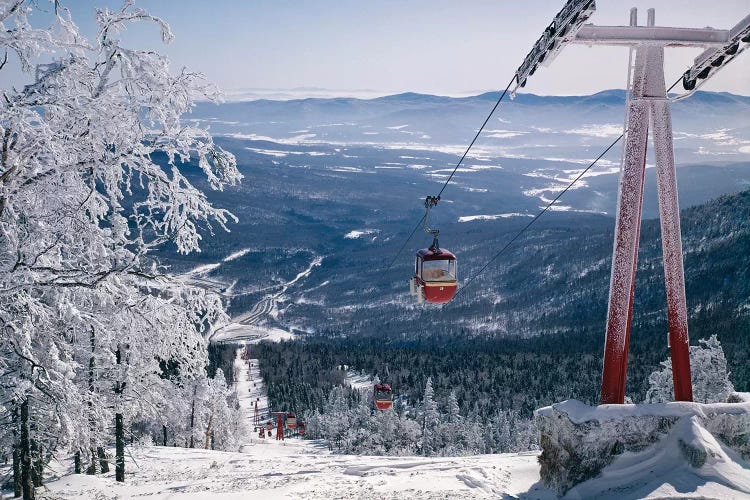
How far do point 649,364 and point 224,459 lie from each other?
10405 cm

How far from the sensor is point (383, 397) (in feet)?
129

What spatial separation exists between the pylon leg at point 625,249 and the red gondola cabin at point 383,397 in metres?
27.1

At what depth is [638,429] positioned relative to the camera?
38.5 ft

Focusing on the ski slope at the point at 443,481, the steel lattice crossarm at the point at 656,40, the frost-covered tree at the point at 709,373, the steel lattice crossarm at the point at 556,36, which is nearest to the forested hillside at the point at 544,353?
the frost-covered tree at the point at 709,373

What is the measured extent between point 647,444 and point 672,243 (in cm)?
456

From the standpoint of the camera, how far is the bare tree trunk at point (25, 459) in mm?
12323

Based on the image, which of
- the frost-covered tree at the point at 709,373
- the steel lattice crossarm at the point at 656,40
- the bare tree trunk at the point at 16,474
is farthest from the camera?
the frost-covered tree at the point at 709,373

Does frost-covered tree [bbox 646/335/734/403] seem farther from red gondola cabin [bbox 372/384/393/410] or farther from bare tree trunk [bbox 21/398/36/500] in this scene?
bare tree trunk [bbox 21/398/36/500]

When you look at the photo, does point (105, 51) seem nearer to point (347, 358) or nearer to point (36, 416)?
point (36, 416)

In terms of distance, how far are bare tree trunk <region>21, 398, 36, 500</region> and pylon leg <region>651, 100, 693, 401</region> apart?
1406 cm

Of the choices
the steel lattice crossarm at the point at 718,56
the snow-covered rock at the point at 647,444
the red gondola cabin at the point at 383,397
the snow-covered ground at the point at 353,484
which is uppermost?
the steel lattice crossarm at the point at 718,56

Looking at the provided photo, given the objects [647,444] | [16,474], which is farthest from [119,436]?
[647,444]

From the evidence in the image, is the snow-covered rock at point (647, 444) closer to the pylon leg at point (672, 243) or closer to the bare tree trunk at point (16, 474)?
the pylon leg at point (672, 243)

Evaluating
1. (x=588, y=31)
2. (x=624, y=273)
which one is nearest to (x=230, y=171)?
(x=588, y=31)
